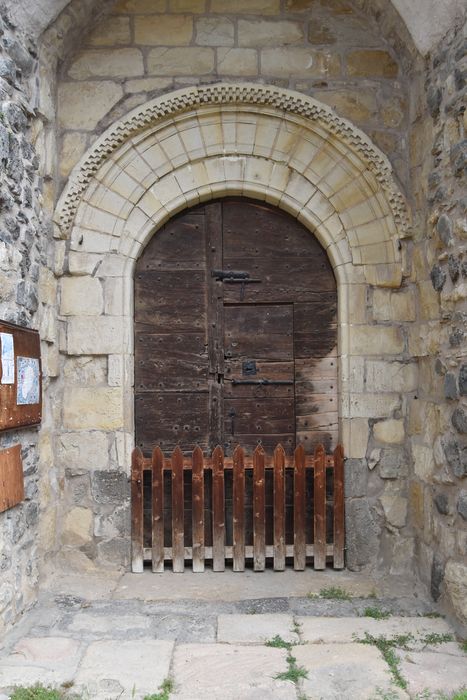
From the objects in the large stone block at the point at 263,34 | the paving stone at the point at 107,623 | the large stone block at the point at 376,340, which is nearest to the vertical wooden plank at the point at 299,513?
the large stone block at the point at 376,340

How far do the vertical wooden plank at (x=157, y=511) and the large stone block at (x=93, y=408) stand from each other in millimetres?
354

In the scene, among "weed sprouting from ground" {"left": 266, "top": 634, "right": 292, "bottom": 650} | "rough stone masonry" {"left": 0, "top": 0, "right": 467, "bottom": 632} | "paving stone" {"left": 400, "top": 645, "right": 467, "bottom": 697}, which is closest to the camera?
"paving stone" {"left": 400, "top": 645, "right": 467, "bottom": 697}

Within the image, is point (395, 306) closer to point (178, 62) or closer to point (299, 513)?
point (299, 513)

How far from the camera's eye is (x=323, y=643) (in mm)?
3367

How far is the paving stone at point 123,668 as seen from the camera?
9.48 ft

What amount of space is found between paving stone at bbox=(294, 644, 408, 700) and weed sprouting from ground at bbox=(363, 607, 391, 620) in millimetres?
392

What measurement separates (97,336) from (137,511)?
1.24 metres

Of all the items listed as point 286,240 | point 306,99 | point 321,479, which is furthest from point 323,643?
point 306,99

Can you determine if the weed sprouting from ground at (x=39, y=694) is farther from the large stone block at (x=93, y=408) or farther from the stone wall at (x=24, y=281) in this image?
the large stone block at (x=93, y=408)

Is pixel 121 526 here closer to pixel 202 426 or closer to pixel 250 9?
pixel 202 426

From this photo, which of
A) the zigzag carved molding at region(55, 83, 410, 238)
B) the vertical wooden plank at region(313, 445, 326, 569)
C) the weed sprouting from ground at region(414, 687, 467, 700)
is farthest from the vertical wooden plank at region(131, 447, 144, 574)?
the weed sprouting from ground at region(414, 687, 467, 700)

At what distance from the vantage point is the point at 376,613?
Answer: 3736 millimetres

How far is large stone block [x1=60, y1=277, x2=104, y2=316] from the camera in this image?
4406 millimetres

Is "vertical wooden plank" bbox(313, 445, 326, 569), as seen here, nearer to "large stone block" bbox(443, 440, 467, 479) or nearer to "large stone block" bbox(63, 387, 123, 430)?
"large stone block" bbox(443, 440, 467, 479)
